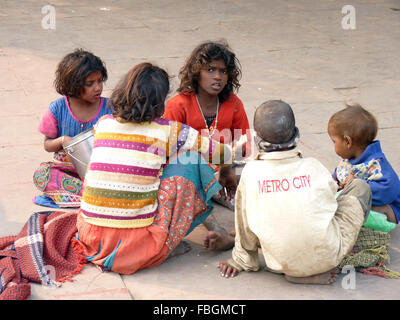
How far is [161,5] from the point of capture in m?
9.53

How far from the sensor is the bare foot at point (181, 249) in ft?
11.2

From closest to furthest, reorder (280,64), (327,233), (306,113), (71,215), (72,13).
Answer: (327,233) → (71,215) → (306,113) → (280,64) → (72,13)

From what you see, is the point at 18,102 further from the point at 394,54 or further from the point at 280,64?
the point at 394,54

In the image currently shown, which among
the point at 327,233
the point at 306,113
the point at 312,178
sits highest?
the point at 306,113

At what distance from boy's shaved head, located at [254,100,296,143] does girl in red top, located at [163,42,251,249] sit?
2.96 ft

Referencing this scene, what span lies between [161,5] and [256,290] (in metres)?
7.19

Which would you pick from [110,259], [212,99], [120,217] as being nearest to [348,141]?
[212,99]

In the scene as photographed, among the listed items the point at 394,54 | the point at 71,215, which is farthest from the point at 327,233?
the point at 394,54

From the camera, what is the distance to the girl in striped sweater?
3.13 m

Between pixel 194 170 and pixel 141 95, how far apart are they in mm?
485

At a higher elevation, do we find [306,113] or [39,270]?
[306,113]

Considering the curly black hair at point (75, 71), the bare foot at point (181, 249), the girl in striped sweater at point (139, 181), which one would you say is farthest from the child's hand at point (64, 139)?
the bare foot at point (181, 249)

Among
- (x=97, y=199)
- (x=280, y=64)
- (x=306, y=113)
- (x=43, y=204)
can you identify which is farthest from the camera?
(x=280, y=64)

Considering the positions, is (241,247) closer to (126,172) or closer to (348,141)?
(126,172)
